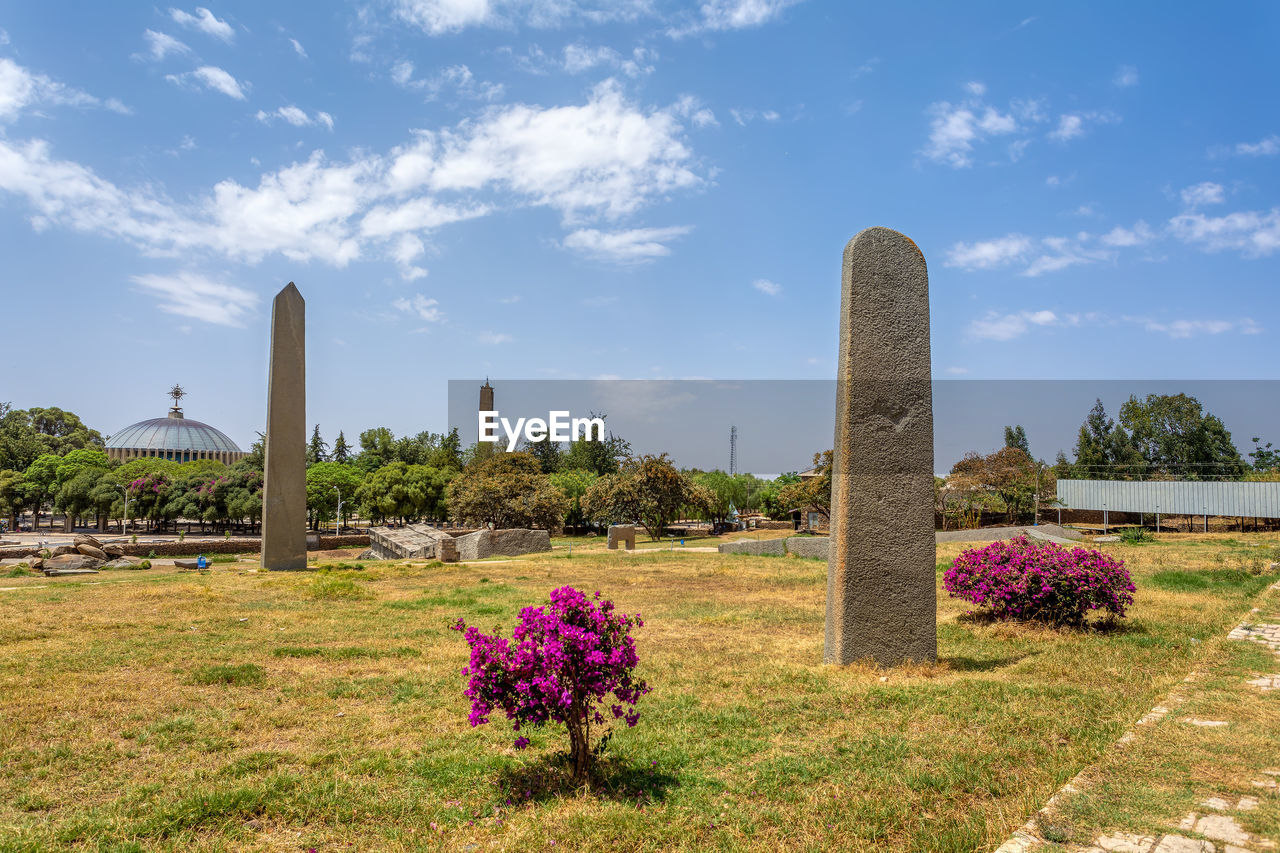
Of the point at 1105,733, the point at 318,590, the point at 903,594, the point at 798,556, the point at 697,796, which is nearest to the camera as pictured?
the point at 697,796

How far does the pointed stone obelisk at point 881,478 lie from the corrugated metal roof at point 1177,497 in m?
34.4

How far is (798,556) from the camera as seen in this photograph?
2178 cm

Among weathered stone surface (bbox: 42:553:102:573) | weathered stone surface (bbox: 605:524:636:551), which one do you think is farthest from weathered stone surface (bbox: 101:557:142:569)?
weathered stone surface (bbox: 605:524:636:551)

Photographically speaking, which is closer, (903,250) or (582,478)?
(903,250)

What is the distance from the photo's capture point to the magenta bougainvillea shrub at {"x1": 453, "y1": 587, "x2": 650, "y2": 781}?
3.92 m

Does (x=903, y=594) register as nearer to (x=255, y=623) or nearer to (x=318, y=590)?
(x=255, y=623)

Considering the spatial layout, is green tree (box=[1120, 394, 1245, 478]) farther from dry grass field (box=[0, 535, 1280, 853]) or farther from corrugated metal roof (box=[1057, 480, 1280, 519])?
dry grass field (box=[0, 535, 1280, 853])

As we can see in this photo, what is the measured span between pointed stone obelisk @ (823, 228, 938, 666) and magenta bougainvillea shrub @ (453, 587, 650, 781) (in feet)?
11.9

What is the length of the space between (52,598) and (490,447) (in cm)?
5747

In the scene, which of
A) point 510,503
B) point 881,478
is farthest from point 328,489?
point 881,478

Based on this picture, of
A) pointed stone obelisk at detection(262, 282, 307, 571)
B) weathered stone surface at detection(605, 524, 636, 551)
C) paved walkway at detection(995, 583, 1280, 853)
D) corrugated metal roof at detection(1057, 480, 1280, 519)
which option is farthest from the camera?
corrugated metal roof at detection(1057, 480, 1280, 519)

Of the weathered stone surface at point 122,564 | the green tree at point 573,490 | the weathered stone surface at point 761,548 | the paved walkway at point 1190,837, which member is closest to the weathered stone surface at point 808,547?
the weathered stone surface at point 761,548

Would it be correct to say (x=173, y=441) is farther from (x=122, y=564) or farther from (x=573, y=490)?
(x=122, y=564)


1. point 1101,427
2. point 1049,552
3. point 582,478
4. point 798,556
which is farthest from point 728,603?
point 1101,427
